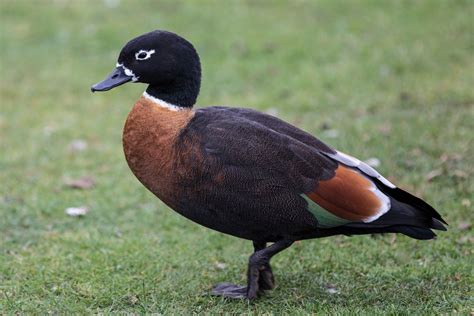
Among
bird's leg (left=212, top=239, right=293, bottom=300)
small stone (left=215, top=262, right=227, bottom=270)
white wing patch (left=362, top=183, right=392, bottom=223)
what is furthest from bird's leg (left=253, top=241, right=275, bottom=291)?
white wing patch (left=362, top=183, right=392, bottom=223)

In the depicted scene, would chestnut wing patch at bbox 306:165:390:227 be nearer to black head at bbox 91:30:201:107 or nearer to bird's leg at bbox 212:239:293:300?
bird's leg at bbox 212:239:293:300

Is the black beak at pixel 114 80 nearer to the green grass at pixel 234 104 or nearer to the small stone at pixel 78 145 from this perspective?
the green grass at pixel 234 104

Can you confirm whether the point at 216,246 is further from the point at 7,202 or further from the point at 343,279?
the point at 7,202

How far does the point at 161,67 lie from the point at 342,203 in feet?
4.32

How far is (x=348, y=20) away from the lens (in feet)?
35.6

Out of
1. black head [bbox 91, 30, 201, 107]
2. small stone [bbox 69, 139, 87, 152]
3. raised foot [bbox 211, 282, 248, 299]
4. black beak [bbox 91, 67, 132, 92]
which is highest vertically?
black head [bbox 91, 30, 201, 107]

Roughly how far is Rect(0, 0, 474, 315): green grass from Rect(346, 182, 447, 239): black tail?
1.38 feet

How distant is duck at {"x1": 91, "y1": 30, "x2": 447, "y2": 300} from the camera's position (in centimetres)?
428

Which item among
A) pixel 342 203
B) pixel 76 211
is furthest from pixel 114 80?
pixel 76 211

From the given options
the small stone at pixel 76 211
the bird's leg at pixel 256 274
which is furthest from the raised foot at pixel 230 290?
the small stone at pixel 76 211

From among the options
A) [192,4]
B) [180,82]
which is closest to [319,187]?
[180,82]

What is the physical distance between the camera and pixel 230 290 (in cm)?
468

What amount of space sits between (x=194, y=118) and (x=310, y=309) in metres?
1.28

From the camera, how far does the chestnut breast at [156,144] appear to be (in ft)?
14.3
